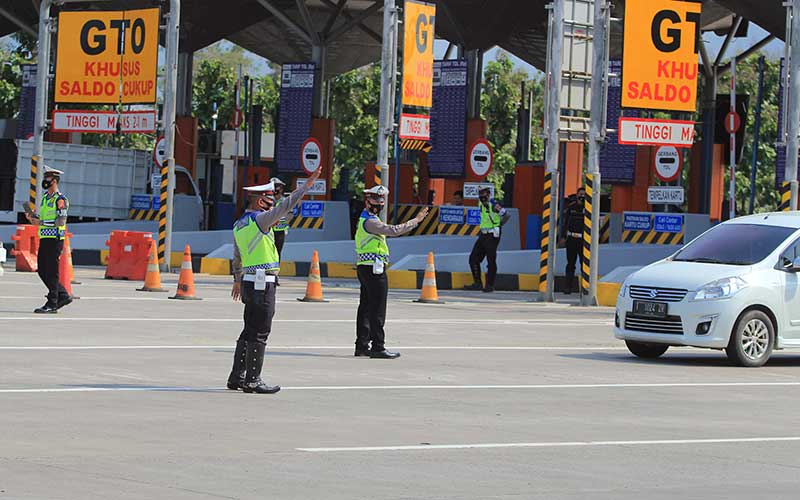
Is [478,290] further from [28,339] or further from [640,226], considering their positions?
[28,339]

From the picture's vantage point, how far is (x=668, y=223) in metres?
35.5

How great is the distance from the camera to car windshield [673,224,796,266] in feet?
60.8

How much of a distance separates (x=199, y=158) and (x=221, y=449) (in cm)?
3909

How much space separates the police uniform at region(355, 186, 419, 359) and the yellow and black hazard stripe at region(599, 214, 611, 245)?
19.6 m

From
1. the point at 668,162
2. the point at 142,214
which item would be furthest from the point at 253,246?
the point at 142,214

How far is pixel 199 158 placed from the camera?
161 feet

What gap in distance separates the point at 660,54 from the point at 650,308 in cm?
1246

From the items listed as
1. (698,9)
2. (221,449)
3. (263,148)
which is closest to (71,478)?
(221,449)

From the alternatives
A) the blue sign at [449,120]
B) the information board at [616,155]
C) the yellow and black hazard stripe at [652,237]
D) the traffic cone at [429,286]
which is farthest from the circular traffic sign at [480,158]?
the traffic cone at [429,286]

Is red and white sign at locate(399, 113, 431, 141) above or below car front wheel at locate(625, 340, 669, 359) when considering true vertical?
above

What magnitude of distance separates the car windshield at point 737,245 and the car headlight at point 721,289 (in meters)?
0.53

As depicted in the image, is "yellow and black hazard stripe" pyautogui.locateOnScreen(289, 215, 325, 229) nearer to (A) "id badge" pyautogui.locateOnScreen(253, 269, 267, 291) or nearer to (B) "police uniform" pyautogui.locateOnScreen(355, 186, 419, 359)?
(B) "police uniform" pyautogui.locateOnScreen(355, 186, 419, 359)

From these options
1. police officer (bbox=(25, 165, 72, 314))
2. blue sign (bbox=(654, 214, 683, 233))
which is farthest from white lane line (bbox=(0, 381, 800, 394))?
blue sign (bbox=(654, 214, 683, 233))

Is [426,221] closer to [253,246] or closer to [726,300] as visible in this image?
[726,300]
